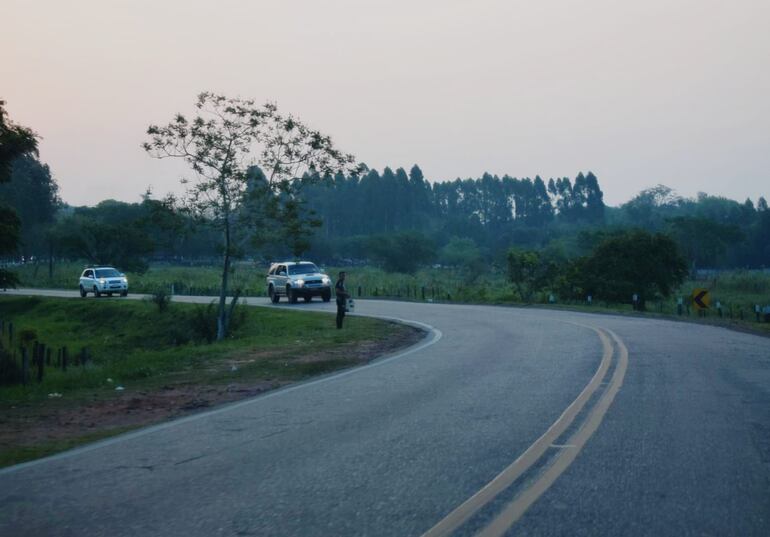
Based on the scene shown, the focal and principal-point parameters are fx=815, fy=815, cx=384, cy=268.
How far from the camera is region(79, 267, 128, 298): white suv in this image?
164 ft

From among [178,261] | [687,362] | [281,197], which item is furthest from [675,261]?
[178,261]

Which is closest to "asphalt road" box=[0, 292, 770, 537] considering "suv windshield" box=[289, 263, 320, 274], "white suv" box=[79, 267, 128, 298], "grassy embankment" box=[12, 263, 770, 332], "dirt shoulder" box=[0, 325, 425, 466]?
"dirt shoulder" box=[0, 325, 425, 466]

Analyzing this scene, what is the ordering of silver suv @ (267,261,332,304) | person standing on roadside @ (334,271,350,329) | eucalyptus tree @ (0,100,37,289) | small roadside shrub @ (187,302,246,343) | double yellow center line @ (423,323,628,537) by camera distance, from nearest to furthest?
double yellow center line @ (423,323,628,537), eucalyptus tree @ (0,100,37,289), person standing on roadside @ (334,271,350,329), small roadside shrub @ (187,302,246,343), silver suv @ (267,261,332,304)

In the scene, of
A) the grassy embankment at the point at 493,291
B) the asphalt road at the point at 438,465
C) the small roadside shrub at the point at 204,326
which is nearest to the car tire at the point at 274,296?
the grassy embankment at the point at 493,291

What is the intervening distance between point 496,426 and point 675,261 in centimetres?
3757

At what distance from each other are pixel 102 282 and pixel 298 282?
52.0 ft

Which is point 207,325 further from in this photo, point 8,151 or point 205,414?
point 205,414

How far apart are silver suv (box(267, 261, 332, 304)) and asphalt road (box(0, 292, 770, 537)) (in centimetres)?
2819

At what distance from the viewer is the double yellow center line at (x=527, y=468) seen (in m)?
5.45

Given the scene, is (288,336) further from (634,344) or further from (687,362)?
(687,362)

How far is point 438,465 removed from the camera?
280 inches

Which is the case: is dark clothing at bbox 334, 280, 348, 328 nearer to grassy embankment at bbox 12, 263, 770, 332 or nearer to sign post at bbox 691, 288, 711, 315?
grassy embankment at bbox 12, 263, 770, 332

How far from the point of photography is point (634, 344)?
18.1 m

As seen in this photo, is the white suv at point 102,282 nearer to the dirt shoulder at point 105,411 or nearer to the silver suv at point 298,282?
the silver suv at point 298,282
